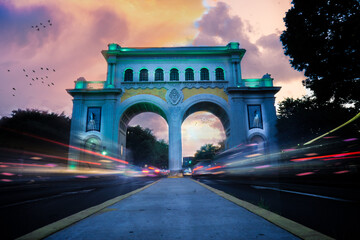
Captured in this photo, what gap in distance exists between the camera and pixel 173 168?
94.0ft

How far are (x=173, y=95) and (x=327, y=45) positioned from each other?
64.2ft

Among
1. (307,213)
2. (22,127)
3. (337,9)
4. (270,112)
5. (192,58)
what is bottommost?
(307,213)

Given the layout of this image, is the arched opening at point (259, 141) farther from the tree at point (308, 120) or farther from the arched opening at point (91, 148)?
the arched opening at point (91, 148)

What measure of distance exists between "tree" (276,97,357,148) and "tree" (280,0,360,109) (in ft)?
8.99

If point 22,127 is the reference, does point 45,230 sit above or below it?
below

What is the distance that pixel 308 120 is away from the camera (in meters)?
22.3

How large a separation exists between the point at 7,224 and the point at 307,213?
442cm

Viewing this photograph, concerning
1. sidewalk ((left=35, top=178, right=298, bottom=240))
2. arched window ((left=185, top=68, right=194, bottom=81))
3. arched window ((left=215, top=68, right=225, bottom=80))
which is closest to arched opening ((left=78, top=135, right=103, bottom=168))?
arched window ((left=185, top=68, right=194, bottom=81))

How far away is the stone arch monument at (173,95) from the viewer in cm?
2898

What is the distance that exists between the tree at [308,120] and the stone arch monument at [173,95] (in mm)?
2645

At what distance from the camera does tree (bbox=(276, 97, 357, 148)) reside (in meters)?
19.4

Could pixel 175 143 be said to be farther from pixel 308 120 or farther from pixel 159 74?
pixel 308 120

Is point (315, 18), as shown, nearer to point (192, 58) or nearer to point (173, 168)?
point (192, 58)

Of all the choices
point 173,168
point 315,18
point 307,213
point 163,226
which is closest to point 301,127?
point 315,18
